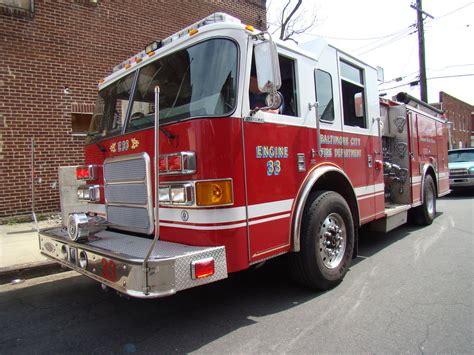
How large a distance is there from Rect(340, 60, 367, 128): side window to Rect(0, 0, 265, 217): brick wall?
6364mm

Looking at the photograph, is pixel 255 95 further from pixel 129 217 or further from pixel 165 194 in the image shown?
pixel 129 217

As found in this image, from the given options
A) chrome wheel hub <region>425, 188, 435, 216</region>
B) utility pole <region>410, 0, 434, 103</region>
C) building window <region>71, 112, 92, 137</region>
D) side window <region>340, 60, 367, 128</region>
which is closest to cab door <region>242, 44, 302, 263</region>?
side window <region>340, 60, 367, 128</region>

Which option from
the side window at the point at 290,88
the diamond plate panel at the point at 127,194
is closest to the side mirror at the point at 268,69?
the side window at the point at 290,88

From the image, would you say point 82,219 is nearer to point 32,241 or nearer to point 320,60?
point 320,60

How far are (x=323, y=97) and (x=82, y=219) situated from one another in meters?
2.83

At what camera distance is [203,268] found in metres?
2.88

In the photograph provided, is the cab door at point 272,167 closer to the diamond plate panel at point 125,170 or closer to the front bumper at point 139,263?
the front bumper at point 139,263

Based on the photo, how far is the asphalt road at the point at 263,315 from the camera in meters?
3.13

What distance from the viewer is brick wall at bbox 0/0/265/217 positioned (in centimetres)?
803

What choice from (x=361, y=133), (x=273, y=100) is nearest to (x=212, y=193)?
(x=273, y=100)

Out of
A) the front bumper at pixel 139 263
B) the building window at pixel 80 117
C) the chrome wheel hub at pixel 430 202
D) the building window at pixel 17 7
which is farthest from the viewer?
the building window at pixel 80 117

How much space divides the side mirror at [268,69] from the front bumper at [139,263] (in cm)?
131

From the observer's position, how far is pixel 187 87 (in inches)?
133

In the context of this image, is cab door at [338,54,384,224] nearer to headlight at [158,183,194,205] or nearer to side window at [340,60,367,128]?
side window at [340,60,367,128]
